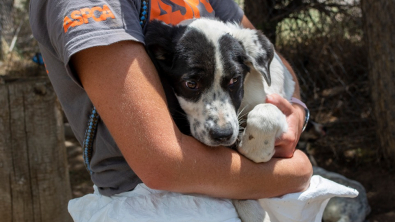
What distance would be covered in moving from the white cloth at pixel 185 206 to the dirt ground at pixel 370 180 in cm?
222

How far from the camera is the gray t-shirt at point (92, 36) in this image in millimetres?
1382

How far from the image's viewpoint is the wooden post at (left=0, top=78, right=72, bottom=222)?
8.98ft

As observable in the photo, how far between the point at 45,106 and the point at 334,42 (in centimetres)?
331

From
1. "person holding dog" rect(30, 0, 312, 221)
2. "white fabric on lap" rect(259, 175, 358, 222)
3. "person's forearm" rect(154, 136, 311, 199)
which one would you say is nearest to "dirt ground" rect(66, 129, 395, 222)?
"white fabric on lap" rect(259, 175, 358, 222)

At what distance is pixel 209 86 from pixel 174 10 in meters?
0.37

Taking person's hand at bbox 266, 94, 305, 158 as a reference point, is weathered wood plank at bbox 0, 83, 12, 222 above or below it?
below

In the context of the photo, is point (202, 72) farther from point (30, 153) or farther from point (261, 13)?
point (261, 13)

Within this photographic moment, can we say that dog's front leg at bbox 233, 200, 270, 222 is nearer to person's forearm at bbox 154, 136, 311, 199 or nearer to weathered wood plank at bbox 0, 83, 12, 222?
person's forearm at bbox 154, 136, 311, 199

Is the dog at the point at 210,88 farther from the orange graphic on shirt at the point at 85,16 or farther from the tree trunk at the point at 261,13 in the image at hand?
the tree trunk at the point at 261,13

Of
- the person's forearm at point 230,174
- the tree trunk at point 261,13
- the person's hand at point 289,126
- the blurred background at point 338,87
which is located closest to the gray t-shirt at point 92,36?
the person's forearm at point 230,174

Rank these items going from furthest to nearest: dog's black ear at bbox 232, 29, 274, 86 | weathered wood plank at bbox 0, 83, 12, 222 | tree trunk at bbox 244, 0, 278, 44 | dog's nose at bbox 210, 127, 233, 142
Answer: tree trunk at bbox 244, 0, 278, 44
weathered wood plank at bbox 0, 83, 12, 222
dog's black ear at bbox 232, 29, 274, 86
dog's nose at bbox 210, 127, 233, 142

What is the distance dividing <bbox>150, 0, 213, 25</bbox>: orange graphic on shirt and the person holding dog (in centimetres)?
1

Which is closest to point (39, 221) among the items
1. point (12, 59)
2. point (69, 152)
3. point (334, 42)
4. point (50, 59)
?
point (50, 59)

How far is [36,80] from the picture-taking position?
279 cm
